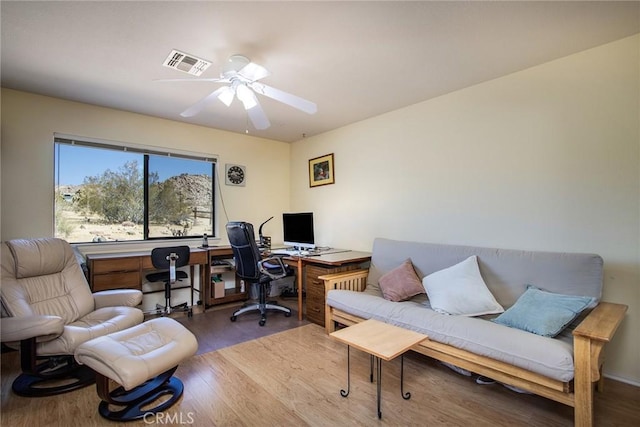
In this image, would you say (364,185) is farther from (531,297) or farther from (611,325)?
(611,325)

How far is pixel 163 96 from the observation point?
10.1 ft

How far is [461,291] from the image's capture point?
2359 millimetres

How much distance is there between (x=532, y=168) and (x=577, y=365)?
157 centimetres

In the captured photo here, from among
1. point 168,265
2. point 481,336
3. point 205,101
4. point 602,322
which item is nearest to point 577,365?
point 602,322

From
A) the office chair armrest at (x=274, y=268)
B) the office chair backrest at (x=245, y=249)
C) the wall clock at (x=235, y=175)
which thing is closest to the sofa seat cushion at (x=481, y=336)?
the office chair armrest at (x=274, y=268)

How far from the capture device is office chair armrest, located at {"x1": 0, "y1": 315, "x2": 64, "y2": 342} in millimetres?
1780

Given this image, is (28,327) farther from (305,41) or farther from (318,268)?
(305,41)

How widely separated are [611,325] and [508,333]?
491 mm

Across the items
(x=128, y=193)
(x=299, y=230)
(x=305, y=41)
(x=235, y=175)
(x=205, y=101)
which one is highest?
(x=305, y=41)

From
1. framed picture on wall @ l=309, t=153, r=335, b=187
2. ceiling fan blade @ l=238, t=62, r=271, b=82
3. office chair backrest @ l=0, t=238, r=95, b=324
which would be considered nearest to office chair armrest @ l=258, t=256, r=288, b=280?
framed picture on wall @ l=309, t=153, r=335, b=187

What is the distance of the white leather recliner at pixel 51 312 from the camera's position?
6.09ft

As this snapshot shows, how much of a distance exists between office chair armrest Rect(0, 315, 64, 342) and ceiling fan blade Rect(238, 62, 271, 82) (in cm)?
201

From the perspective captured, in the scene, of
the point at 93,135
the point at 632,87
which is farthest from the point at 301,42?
the point at 93,135

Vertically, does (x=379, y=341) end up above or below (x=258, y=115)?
below
